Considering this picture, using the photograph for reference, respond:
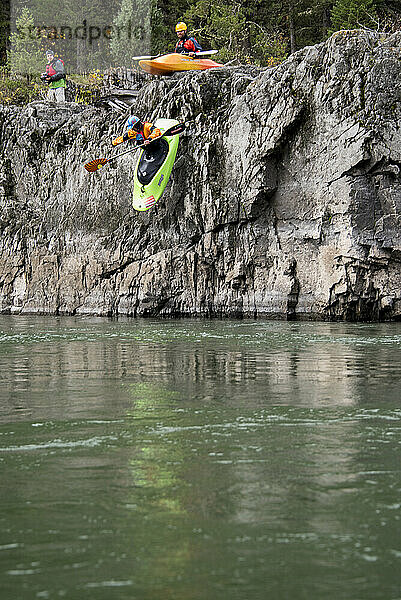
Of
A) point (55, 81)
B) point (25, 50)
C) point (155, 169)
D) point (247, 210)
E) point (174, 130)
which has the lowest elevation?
point (247, 210)

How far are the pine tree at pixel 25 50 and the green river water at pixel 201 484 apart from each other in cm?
3216

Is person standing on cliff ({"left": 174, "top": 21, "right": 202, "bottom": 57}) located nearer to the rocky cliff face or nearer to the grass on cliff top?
the rocky cliff face

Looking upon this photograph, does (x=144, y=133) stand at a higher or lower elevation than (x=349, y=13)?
lower

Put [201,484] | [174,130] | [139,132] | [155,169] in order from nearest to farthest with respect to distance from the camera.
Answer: [201,484] < [174,130] < [155,169] < [139,132]

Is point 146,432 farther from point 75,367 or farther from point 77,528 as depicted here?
point 75,367

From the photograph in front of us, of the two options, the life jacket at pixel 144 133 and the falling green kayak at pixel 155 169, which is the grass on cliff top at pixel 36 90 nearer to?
the life jacket at pixel 144 133

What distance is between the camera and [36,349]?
11.4m

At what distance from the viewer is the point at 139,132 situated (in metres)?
21.4

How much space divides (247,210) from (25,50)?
78.7 feet

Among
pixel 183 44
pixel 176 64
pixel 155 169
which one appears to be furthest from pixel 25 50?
pixel 155 169

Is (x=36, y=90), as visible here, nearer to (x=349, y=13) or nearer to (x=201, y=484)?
(x=349, y=13)

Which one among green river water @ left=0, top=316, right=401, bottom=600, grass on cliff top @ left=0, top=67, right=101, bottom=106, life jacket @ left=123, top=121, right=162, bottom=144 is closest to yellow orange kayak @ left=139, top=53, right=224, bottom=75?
life jacket @ left=123, top=121, right=162, bottom=144

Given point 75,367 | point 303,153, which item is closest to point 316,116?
point 303,153

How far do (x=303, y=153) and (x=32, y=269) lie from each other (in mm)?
9658
